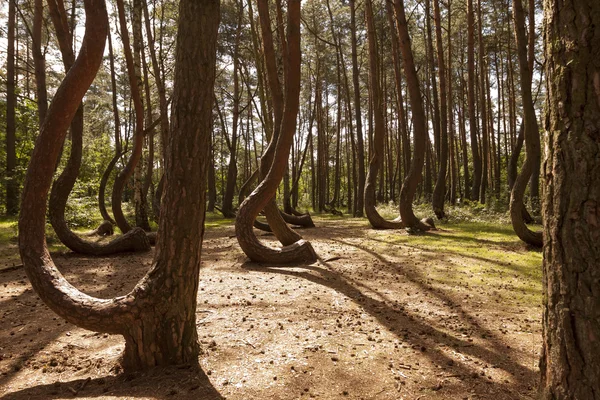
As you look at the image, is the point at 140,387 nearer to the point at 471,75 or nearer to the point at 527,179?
the point at 527,179

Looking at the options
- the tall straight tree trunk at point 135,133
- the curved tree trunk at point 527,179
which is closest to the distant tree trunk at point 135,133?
the tall straight tree trunk at point 135,133

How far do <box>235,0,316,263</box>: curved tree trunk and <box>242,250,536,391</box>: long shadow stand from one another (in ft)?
4.60

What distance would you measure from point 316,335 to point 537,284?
12.8 feet

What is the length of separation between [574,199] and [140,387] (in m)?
3.10

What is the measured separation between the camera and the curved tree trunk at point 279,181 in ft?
24.8

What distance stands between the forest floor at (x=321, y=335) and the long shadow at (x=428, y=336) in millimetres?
15

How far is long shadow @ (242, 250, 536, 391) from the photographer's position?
321 cm

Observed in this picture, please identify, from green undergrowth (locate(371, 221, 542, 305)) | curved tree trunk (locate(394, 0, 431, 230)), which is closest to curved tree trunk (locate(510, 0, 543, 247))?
green undergrowth (locate(371, 221, 542, 305))

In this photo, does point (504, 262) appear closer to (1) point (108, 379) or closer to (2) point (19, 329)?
(1) point (108, 379)

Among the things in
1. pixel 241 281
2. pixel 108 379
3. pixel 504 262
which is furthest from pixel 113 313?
pixel 504 262

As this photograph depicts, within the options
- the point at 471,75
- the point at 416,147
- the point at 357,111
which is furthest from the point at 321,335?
the point at 471,75

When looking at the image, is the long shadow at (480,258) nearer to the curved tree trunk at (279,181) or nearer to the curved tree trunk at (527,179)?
the curved tree trunk at (527,179)

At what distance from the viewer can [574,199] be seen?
175cm

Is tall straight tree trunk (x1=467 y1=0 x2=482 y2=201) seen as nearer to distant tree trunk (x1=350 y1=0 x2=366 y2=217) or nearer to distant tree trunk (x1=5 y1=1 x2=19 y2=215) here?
distant tree trunk (x1=350 y1=0 x2=366 y2=217)
